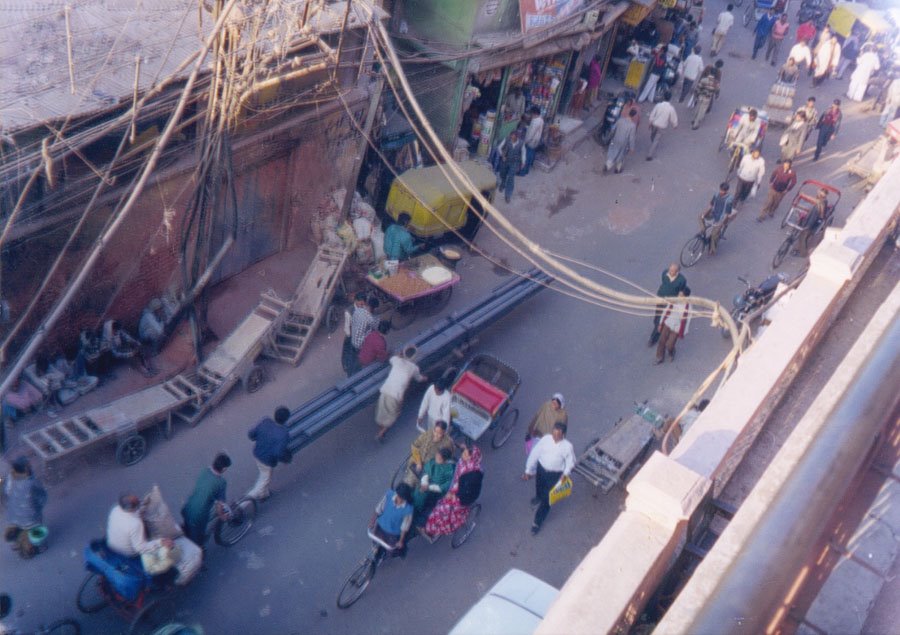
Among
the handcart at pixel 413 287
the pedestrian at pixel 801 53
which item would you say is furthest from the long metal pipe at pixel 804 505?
the pedestrian at pixel 801 53

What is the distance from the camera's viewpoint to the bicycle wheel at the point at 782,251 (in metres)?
15.6

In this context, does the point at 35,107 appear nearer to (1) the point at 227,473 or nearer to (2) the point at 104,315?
(2) the point at 104,315

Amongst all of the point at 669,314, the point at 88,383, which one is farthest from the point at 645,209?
the point at 88,383

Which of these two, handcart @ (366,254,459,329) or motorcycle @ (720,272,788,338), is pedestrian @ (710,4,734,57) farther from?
handcart @ (366,254,459,329)

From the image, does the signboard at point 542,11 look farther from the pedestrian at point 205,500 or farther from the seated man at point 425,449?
the pedestrian at point 205,500

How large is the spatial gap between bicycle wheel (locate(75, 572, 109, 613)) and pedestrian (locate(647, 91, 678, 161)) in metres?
15.1

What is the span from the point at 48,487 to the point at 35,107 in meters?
4.37

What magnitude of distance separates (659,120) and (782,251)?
4.67 m

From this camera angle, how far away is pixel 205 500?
27.7ft

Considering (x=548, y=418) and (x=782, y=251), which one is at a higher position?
(x=782, y=251)

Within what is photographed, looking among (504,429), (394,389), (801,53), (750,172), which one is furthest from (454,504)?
(801,53)

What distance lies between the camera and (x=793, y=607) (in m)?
4.98

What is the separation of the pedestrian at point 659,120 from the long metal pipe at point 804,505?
13170 millimetres

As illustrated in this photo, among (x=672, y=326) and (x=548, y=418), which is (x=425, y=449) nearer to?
(x=548, y=418)
